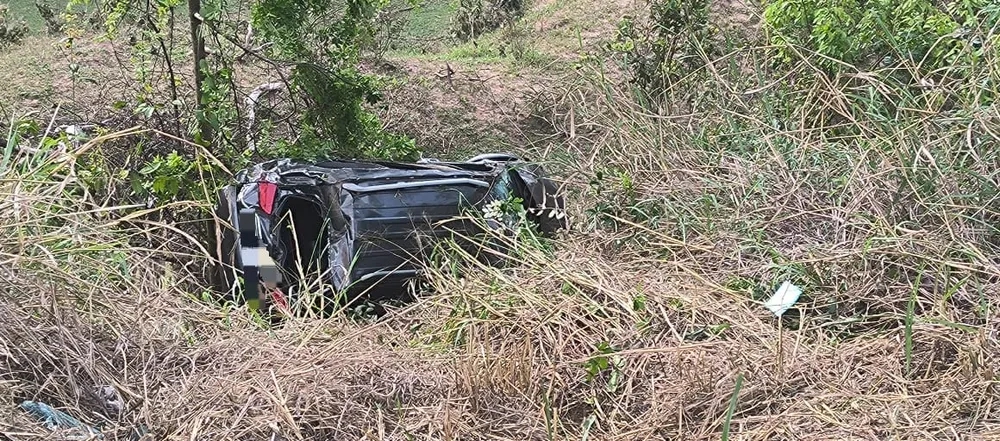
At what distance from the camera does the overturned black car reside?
3.69 meters

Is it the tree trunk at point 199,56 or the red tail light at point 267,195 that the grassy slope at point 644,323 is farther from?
the tree trunk at point 199,56

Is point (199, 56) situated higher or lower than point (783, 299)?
higher

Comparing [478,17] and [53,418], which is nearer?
[53,418]

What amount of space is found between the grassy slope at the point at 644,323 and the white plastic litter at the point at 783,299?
0.05 m

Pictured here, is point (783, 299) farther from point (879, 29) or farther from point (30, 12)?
point (30, 12)

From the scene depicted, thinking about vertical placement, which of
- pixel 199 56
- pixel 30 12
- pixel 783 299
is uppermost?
pixel 30 12

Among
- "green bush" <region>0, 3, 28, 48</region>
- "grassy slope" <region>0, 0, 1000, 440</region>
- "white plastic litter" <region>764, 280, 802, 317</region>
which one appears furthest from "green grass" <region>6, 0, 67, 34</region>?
"white plastic litter" <region>764, 280, 802, 317</region>

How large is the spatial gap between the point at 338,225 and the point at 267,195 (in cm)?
37

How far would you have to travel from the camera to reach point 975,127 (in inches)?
128

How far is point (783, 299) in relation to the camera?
119 inches

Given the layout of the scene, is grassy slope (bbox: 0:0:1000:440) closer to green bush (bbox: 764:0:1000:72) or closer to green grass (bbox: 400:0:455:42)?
green bush (bbox: 764:0:1000:72)

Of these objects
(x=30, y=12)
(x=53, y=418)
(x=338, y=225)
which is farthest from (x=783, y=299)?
(x=30, y=12)

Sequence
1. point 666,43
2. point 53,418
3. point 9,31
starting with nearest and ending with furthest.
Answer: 1. point 53,418
2. point 666,43
3. point 9,31

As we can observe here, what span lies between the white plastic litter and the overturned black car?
50.3 inches
